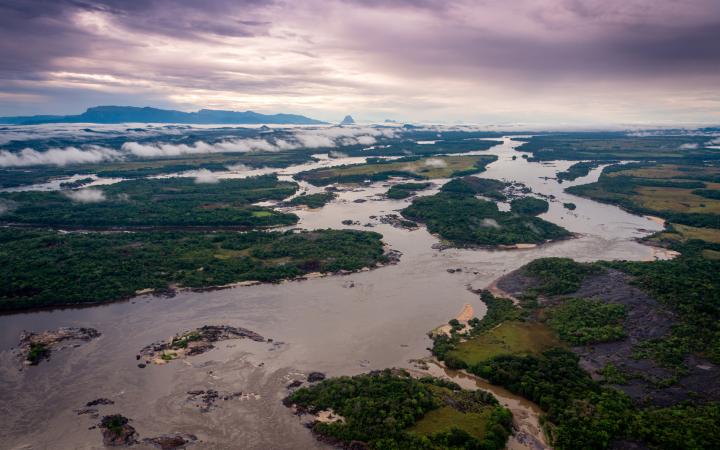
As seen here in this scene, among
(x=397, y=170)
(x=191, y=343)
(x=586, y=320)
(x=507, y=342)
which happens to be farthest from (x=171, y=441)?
(x=397, y=170)

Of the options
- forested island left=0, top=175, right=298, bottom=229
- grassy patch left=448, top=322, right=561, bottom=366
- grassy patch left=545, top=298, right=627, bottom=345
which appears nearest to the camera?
grassy patch left=448, top=322, right=561, bottom=366

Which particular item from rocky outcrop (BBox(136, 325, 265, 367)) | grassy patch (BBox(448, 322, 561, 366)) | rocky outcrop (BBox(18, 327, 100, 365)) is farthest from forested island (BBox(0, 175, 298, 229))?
grassy patch (BBox(448, 322, 561, 366))

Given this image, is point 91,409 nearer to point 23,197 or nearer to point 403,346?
point 403,346

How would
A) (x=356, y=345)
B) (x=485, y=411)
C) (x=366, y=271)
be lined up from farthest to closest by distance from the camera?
(x=366, y=271), (x=356, y=345), (x=485, y=411)

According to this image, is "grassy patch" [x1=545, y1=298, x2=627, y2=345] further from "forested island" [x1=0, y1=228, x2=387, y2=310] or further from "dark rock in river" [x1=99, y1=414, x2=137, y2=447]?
"dark rock in river" [x1=99, y1=414, x2=137, y2=447]

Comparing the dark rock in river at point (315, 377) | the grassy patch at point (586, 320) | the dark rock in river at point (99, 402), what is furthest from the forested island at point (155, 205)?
the grassy patch at point (586, 320)

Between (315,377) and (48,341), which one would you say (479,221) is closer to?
(315,377)

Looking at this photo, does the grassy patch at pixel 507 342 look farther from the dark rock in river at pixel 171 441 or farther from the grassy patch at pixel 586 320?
the dark rock in river at pixel 171 441

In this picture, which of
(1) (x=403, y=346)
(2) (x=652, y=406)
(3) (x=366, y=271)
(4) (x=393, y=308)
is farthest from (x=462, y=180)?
(2) (x=652, y=406)
